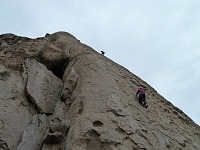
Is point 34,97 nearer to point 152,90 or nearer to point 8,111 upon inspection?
point 8,111

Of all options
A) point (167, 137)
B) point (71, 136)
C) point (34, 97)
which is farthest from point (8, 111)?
point (167, 137)

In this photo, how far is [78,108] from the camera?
12016 mm

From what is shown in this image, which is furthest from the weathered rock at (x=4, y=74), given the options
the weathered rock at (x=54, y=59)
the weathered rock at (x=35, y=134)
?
the weathered rock at (x=35, y=134)

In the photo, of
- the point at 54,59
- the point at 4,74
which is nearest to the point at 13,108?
the point at 4,74

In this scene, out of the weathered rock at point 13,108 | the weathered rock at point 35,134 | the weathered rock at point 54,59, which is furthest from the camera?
the weathered rock at point 54,59

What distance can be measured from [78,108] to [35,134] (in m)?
1.70

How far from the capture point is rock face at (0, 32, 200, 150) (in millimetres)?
11047

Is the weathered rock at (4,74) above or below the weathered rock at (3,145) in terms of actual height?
above

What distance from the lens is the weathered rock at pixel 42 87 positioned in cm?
1364

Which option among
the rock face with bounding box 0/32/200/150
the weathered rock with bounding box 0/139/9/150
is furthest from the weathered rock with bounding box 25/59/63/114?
the weathered rock with bounding box 0/139/9/150

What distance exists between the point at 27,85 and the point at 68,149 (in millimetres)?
4811

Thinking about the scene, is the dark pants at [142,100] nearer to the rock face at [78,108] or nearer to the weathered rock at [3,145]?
the rock face at [78,108]

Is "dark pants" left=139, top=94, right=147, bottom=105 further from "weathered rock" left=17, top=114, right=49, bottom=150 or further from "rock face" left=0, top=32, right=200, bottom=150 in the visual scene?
"weathered rock" left=17, top=114, right=49, bottom=150

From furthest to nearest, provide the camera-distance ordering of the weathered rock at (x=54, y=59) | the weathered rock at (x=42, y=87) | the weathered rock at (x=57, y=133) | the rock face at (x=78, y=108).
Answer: the weathered rock at (x=54, y=59) → the weathered rock at (x=42, y=87) → the weathered rock at (x=57, y=133) → the rock face at (x=78, y=108)
